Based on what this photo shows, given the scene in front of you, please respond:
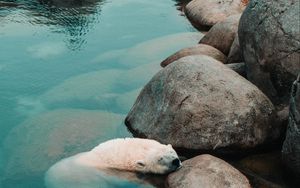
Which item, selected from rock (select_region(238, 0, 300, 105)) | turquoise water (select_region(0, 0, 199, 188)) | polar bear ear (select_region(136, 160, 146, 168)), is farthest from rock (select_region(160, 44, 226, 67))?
polar bear ear (select_region(136, 160, 146, 168))

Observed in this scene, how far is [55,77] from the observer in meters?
16.1

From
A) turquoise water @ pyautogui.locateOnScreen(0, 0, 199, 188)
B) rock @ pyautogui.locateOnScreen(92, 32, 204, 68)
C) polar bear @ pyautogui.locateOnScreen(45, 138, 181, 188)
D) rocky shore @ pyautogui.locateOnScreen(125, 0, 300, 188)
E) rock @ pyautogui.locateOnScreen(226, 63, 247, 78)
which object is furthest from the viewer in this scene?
rock @ pyautogui.locateOnScreen(92, 32, 204, 68)

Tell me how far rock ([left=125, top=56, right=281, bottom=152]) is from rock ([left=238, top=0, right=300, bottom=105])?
92 cm

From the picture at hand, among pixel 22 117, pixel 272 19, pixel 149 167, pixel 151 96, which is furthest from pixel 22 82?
pixel 272 19

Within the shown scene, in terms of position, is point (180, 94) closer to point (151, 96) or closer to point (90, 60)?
point (151, 96)

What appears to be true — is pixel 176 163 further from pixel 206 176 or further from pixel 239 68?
pixel 239 68

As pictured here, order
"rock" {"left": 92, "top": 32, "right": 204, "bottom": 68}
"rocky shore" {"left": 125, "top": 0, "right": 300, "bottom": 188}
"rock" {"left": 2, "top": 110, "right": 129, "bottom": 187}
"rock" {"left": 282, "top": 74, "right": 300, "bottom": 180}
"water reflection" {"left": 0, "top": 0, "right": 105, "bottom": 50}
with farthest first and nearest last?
"water reflection" {"left": 0, "top": 0, "right": 105, "bottom": 50}
"rock" {"left": 92, "top": 32, "right": 204, "bottom": 68}
"rock" {"left": 2, "top": 110, "right": 129, "bottom": 187}
"rocky shore" {"left": 125, "top": 0, "right": 300, "bottom": 188}
"rock" {"left": 282, "top": 74, "right": 300, "bottom": 180}

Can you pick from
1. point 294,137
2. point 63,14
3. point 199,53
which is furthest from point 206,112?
point 63,14

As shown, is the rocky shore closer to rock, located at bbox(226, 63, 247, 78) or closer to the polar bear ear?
the polar bear ear

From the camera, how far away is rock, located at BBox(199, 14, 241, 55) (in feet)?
55.2

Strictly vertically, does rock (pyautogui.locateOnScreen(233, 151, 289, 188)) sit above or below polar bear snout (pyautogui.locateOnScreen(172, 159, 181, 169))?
below

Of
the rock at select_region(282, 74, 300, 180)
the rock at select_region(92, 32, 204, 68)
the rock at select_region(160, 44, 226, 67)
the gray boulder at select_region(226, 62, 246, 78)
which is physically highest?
the rock at select_region(282, 74, 300, 180)

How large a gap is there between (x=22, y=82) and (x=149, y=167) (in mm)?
6998

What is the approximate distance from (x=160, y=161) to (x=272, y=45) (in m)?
4.03
